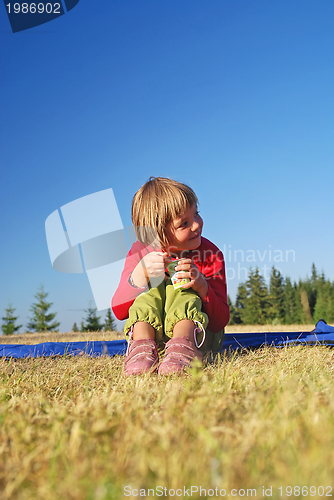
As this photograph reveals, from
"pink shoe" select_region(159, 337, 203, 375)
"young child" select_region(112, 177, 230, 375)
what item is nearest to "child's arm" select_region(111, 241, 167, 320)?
"young child" select_region(112, 177, 230, 375)

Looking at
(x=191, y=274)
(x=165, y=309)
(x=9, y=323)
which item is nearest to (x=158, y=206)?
(x=191, y=274)

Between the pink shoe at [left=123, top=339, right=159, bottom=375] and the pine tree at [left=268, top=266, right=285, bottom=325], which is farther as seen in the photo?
the pine tree at [left=268, top=266, right=285, bottom=325]

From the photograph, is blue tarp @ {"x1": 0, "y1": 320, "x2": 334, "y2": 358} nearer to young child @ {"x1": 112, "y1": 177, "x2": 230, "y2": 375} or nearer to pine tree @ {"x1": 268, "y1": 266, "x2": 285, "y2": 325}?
young child @ {"x1": 112, "y1": 177, "x2": 230, "y2": 375}

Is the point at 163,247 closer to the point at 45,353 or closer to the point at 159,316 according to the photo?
the point at 159,316

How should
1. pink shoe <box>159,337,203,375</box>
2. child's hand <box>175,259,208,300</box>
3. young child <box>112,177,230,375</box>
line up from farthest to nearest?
child's hand <box>175,259,208,300</box> < young child <box>112,177,230,375</box> < pink shoe <box>159,337,203,375</box>

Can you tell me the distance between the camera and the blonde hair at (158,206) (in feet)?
8.76

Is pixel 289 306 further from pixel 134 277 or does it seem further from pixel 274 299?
pixel 134 277

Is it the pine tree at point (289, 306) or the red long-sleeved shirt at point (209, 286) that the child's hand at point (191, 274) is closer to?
the red long-sleeved shirt at point (209, 286)

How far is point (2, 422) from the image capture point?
1.13 m

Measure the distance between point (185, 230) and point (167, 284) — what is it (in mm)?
438

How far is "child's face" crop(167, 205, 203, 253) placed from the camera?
268cm

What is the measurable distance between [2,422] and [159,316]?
54.5 inches

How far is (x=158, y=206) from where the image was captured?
2.70 meters

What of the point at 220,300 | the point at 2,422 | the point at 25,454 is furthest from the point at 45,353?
the point at 25,454
